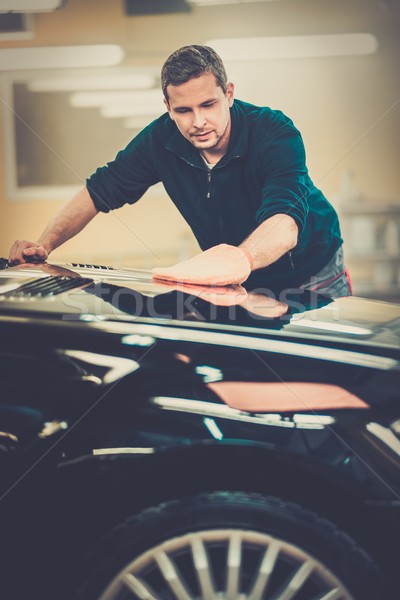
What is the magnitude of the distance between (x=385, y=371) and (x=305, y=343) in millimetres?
153

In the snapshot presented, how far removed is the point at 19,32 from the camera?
7.00 metres

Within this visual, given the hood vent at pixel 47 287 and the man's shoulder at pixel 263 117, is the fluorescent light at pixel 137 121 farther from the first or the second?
the hood vent at pixel 47 287

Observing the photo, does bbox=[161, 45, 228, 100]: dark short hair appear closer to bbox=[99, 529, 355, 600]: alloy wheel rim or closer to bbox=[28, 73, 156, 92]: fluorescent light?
bbox=[99, 529, 355, 600]: alloy wheel rim

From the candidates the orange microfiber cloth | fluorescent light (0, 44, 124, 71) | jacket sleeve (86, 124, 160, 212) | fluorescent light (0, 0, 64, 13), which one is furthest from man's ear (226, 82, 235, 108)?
fluorescent light (0, 44, 124, 71)

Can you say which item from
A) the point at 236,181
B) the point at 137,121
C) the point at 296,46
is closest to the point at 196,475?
the point at 236,181

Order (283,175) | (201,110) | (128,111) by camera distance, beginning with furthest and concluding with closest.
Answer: (128,111) → (201,110) → (283,175)

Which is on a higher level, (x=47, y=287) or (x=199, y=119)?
(x=199, y=119)

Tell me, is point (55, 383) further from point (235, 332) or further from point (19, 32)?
point (19, 32)

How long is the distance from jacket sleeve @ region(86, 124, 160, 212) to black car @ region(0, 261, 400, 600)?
4.71ft

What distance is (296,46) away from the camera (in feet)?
23.7

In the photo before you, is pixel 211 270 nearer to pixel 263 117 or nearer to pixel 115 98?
pixel 263 117

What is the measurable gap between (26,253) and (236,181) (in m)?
0.81

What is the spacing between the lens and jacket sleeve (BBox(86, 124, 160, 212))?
2.49 m

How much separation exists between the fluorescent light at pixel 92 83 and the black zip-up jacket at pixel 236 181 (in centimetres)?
493
